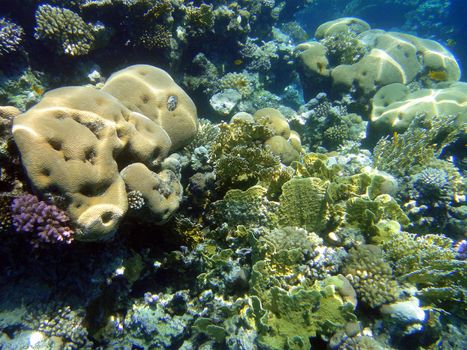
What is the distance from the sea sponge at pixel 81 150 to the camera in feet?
8.38

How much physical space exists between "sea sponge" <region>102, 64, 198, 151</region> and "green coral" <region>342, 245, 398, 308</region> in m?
2.92

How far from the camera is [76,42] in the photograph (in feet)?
17.4

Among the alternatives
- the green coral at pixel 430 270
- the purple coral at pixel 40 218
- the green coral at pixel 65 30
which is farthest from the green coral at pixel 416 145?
the green coral at pixel 65 30

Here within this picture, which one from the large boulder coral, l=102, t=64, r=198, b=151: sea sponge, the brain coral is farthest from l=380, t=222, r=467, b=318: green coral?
the large boulder coral

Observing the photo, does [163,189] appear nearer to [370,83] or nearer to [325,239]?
[325,239]

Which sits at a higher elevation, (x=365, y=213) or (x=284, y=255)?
(x=365, y=213)

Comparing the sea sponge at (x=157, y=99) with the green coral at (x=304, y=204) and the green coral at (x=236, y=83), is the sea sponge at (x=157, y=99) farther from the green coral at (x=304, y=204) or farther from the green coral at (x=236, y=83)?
the green coral at (x=236, y=83)

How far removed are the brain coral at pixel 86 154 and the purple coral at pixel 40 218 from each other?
0.37ft

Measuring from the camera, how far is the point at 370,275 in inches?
128

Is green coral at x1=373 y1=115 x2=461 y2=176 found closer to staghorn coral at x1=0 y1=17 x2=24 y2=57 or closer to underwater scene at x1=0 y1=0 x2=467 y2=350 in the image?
underwater scene at x1=0 y1=0 x2=467 y2=350

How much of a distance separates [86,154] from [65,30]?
3.75 metres

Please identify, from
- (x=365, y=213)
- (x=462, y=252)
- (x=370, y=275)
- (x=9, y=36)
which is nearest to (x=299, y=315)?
(x=370, y=275)

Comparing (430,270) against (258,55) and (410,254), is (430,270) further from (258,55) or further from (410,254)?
(258,55)

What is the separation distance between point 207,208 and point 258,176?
35.8 inches
